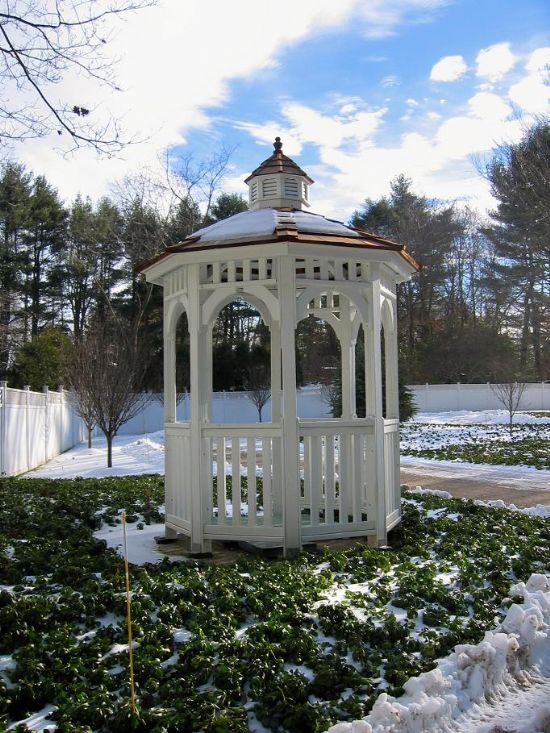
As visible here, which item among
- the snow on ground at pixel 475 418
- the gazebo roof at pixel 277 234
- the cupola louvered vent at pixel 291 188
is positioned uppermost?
the cupola louvered vent at pixel 291 188

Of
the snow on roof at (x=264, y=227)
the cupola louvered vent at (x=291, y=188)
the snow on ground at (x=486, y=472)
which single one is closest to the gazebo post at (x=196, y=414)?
the snow on roof at (x=264, y=227)

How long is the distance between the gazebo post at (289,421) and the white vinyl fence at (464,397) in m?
26.4

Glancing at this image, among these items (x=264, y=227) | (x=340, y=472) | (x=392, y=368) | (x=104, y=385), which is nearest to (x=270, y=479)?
(x=340, y=472)

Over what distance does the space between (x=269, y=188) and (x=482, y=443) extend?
11.9 metres

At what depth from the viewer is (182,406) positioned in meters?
28.4

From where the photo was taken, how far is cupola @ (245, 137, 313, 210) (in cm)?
696

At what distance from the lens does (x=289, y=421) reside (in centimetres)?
563

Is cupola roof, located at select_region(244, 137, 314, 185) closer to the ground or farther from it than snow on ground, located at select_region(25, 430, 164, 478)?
farther from it

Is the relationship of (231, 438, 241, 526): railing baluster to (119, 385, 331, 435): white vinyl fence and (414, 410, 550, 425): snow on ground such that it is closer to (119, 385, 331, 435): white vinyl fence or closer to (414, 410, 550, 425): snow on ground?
(414, 410, 550, 425): snow on ground

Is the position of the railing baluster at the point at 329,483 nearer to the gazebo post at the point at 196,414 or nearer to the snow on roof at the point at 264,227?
the gazebo post at the point at 196,414

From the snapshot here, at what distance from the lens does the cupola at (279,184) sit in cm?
696

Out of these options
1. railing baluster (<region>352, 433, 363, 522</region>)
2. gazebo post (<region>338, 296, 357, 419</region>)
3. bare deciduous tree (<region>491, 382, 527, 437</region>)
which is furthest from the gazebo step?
bare deciduous tree (<region>491, 382, 527, 437</region>)

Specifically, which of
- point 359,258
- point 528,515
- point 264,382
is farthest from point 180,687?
point 264,382

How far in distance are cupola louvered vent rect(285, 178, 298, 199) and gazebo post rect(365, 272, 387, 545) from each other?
1480 mm
